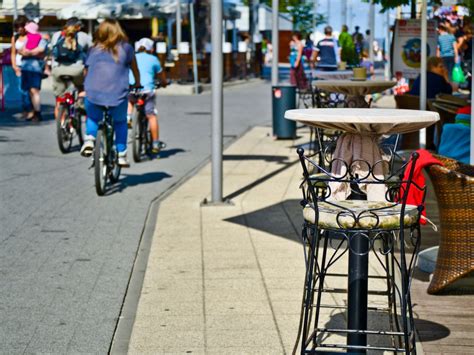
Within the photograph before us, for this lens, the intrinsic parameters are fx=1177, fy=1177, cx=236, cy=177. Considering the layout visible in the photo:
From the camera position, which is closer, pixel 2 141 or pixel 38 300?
pixel 38 300

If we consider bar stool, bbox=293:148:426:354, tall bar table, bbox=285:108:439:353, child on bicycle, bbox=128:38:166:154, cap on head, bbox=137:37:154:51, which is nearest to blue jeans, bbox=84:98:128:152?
child on bicycle, bbox=128:38:166:154

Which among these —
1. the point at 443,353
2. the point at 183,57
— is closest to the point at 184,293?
the point at 443,353

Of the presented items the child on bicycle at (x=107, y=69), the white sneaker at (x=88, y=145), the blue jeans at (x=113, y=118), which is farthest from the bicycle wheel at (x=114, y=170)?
the child on bicycle at (x=107, y=69)

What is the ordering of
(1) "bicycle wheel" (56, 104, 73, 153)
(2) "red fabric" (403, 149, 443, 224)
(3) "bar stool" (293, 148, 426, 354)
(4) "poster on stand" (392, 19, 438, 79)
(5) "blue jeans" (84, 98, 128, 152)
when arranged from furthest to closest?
1. (4) "poster on stand" (392, 19, 438, 79)
2. (1) "bicycle wheel" (56, 104, 73, 153)
3. (5) "blue jeans" (84, 98, 128, 152)
4. (2) "red fabric" (403, 149, 443, 224)
5. (3) "bar stool" (293, 148, 426, 354)

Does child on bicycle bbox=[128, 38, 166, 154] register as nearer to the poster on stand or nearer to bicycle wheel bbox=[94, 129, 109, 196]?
bicycle wheel bbox=[94, 129, 109, 196]

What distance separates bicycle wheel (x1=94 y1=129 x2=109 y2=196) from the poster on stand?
6.09 metres

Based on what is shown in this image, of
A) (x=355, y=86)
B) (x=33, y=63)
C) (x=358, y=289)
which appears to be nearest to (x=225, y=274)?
(x=358, y=289)

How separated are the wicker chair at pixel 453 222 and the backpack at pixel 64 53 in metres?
10.2

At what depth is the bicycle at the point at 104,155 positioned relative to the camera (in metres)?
11.7

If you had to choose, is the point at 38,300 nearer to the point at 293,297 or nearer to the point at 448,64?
the point at 293,297

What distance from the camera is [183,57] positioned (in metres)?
37.8

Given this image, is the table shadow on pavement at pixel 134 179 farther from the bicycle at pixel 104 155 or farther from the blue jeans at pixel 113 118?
the blue jeans at pixel 113 118

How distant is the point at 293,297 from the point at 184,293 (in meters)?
0.69

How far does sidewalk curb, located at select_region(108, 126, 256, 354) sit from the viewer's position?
6.19 metres
